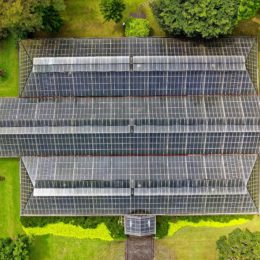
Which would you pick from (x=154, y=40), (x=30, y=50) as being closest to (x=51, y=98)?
(x=30, y=50)

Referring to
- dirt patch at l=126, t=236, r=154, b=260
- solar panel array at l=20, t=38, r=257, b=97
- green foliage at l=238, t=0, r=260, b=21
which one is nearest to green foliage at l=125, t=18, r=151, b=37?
solar panel array at l=20, t=38, r=257, b=97

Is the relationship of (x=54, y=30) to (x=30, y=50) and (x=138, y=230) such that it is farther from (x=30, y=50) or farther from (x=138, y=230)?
(x=138, y=230)

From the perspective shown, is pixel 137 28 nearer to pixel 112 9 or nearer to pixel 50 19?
pixel 112 9

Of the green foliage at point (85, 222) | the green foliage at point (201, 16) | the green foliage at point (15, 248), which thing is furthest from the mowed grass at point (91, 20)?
the green foliage at point (15, 248)

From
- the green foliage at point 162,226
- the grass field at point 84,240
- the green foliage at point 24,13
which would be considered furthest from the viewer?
the grass field at point 84,240

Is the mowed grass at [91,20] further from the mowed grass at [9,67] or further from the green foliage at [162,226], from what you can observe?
the green foliage at [162,226]

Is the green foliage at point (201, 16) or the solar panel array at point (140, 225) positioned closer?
the green foliage at point (201, 16)

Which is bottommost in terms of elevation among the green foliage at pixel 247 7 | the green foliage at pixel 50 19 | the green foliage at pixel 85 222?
the green foliage at pixel 85 222
